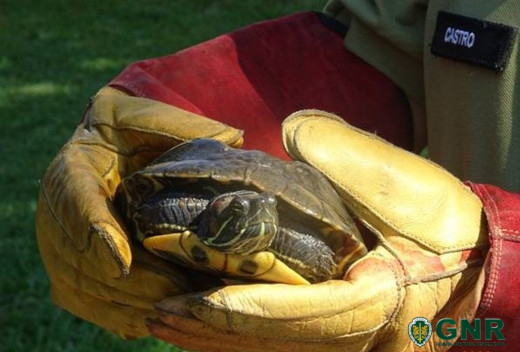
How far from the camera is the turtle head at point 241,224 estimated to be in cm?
115

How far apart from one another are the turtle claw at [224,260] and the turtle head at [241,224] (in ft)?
0.04

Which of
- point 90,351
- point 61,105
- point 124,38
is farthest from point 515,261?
point 124,38

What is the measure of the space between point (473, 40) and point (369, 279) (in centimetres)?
52

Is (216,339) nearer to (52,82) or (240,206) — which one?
(240,206)

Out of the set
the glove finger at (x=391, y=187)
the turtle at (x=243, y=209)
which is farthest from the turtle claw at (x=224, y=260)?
the glove finger at (x=391, y=187)

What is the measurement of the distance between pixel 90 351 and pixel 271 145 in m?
1.04

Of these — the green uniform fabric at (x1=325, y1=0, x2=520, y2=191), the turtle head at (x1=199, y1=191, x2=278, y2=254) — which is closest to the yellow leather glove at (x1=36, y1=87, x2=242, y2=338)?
the turtle head at (x1=199, y1=191, x2=278, y2=254)

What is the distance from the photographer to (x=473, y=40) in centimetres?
151

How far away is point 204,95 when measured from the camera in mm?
1635

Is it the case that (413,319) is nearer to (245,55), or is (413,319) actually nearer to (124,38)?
(245,55)

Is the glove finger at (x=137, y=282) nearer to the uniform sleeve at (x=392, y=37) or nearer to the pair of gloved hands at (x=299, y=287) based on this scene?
the pair of gloved hands at (x=299, y=287)

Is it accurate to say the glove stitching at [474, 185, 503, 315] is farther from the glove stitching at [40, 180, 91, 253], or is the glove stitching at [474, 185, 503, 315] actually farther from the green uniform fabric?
the glove stitching at [40, 180, 91, 253]

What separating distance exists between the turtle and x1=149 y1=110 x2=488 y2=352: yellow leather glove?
31 millimetres

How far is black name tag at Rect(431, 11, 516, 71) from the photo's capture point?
147 centimetres
